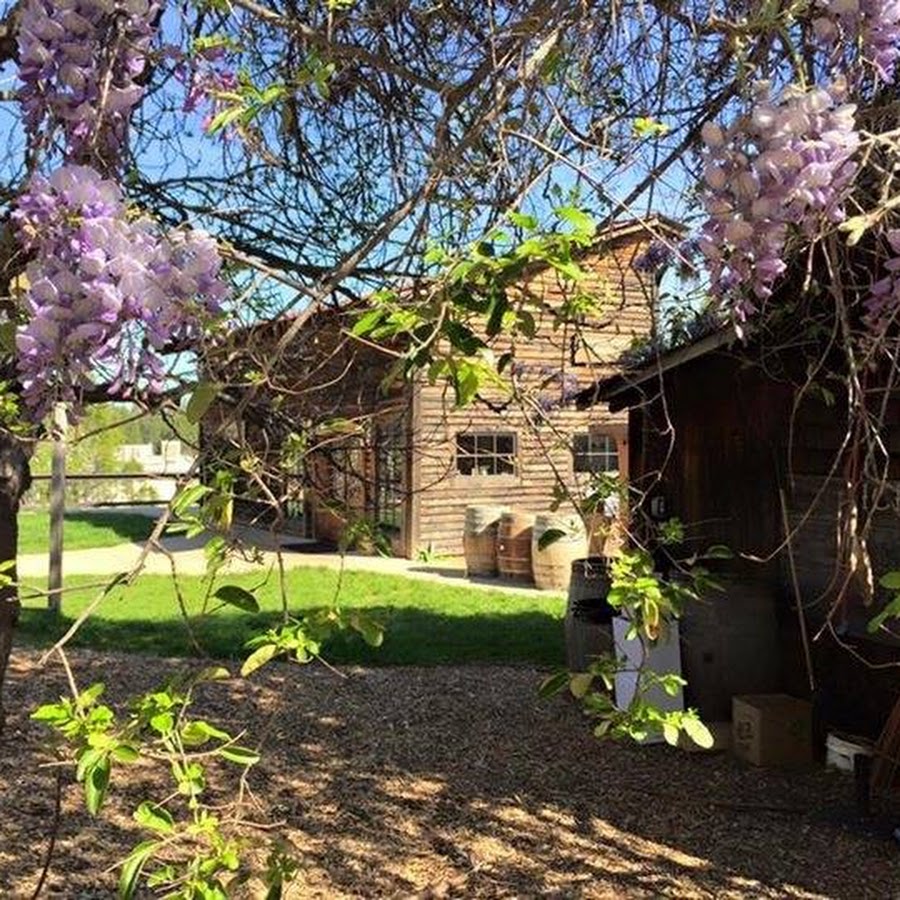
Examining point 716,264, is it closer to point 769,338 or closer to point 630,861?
point 630,861

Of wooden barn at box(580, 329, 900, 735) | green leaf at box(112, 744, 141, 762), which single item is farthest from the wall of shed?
green leaf at box(112, 744, 141, 762)

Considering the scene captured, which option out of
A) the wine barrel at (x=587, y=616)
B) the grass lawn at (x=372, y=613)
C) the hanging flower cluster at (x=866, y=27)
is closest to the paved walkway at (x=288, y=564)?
the grass lawn at (x=372, y=613)

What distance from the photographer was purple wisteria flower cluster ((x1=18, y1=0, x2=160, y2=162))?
1.72 meters

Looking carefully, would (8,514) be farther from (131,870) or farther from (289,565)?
(289,565)

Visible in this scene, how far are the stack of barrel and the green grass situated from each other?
5077 mm

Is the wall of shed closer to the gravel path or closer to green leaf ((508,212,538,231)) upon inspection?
green leaf ((508,212,538,231))

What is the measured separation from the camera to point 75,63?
5.66 ft

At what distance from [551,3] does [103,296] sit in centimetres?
155

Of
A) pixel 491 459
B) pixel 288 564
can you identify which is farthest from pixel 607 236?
pixel 491 459

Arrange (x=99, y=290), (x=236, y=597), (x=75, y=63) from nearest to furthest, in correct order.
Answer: (x=99, y=290) → (x=75, y=63) → (x=236, y=597)

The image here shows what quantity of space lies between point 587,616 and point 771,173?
501 cm

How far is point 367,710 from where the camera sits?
265 inches

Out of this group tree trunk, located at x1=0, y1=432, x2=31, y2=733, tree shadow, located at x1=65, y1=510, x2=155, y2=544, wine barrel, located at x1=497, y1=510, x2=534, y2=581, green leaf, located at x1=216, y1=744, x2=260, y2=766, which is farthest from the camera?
tree shadow, located at x1=65, y1=510, x2=155, y2=544

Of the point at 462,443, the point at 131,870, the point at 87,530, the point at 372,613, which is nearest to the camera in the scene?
the point at 131,870
